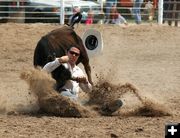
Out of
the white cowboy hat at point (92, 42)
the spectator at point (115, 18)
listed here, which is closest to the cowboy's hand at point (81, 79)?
the white cowboy hat at point (92, 42)

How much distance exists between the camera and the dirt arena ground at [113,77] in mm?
6289

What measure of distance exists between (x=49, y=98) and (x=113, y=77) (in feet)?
4.79

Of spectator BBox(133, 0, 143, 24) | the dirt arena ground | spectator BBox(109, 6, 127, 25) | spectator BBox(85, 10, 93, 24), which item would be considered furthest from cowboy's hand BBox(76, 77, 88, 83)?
spectator BBox(133, 0, 143, 24)

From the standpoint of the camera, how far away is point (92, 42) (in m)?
8.59

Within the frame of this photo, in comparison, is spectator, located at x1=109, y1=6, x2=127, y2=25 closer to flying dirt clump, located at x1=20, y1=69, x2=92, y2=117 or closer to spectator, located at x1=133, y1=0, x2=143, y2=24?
spectator, located at x1=133, y1=0, x2=143, y2=24

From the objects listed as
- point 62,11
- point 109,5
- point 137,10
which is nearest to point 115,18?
→ point 109,5

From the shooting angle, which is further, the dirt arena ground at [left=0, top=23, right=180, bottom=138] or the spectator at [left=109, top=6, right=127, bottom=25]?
the spectator at [left=109, top=6, right=127, bottom=25]

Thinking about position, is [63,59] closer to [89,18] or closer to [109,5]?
[89,18]

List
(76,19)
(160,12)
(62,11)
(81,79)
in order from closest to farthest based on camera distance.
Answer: (81,79) → (76,19) → (62,11) → (160,12)

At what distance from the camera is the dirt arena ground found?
6.29m

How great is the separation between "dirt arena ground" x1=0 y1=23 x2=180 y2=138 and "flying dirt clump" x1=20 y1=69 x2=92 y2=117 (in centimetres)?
13

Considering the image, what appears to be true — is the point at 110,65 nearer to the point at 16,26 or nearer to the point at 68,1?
the point at 16,26

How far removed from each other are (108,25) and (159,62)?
167 inches

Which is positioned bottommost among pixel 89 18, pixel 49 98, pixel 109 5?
pixel 49 98
